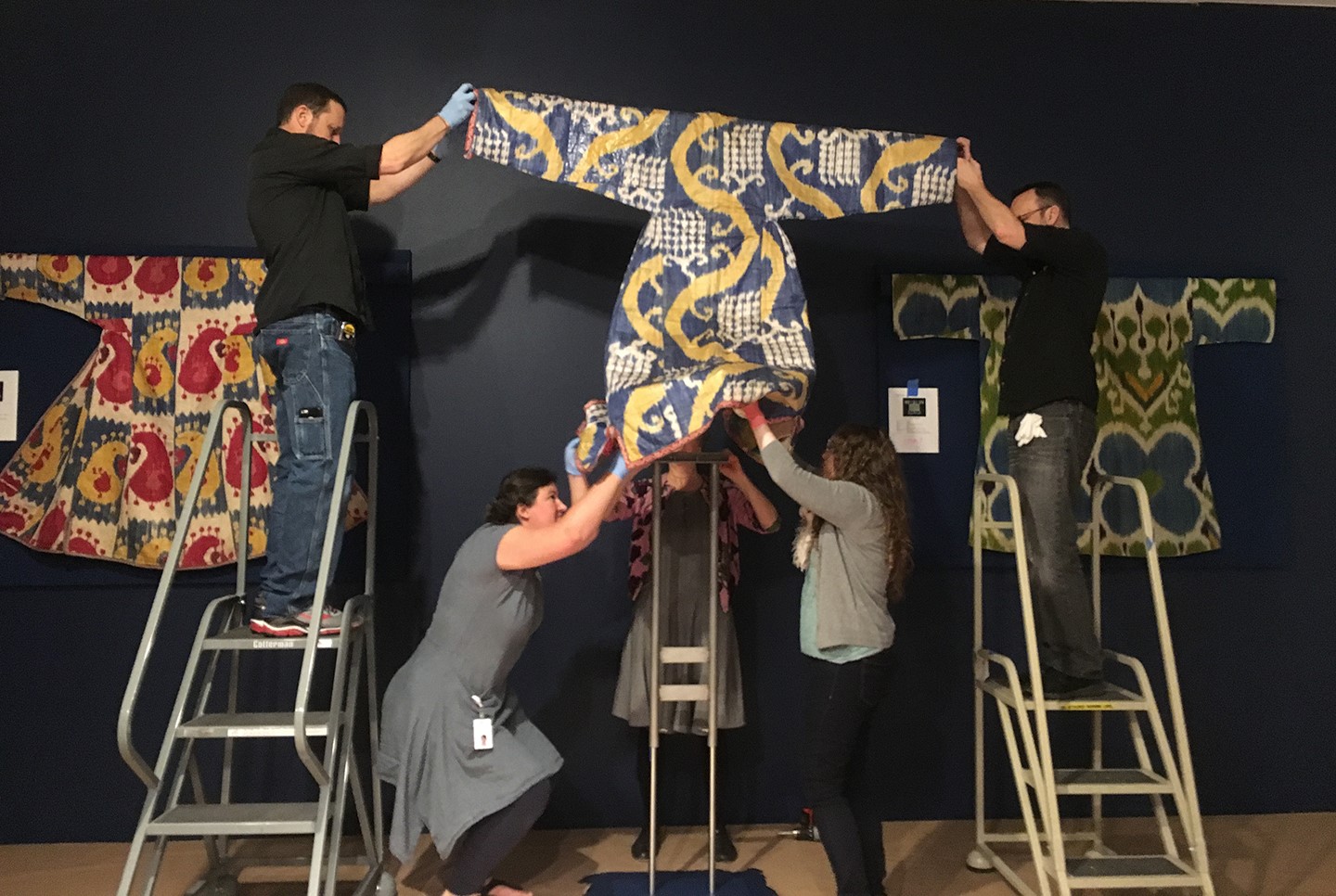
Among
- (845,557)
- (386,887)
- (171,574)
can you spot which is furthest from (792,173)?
(386,887)

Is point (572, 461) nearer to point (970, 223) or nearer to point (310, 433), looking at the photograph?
point (310, 433)

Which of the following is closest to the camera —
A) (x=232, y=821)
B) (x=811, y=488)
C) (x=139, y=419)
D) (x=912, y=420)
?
(x=232, y=821)

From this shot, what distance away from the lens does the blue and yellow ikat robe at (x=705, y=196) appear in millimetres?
2873

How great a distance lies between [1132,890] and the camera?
3.10m

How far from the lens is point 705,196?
297 cm

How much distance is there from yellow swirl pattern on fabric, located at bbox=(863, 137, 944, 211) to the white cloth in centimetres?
74

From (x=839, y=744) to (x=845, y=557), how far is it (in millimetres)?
498

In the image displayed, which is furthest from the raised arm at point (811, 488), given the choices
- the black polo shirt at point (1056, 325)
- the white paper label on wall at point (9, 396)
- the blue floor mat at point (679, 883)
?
the white paper label on wall at point (9, 396)

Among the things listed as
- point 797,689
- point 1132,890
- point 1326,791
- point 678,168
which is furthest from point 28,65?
point 1326,791

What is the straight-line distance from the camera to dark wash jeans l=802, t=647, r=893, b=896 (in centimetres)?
266

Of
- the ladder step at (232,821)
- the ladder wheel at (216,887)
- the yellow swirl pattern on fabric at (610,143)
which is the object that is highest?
the yellow swirl pattern on fabric at (610,143)

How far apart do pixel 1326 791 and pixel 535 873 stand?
291 centimetres

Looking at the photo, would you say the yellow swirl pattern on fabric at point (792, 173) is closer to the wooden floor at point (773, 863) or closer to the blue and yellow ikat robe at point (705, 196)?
the blue and yellow ikat robe at point (705, 196)

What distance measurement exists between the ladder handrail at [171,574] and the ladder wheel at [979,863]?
239cm
